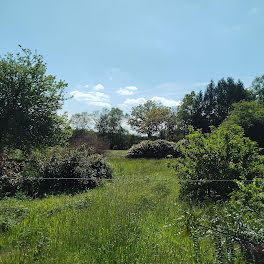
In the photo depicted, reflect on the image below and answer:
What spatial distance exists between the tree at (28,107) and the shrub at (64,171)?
2278 mm

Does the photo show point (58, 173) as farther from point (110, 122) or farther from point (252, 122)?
point (110, 122)

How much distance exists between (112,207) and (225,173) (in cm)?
281

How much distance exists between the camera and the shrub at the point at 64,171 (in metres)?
7.25

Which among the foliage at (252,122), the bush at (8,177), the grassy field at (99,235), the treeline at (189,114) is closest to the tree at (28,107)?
the bush at (8,177)

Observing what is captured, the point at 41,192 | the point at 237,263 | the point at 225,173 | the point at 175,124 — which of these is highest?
the point at 175,124

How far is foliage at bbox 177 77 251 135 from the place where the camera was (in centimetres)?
3553

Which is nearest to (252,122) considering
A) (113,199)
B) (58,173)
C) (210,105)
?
(58,173)

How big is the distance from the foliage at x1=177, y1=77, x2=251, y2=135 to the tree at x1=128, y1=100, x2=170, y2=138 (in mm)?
2816

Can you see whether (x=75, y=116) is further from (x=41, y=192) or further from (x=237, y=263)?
(x=237, y=263)

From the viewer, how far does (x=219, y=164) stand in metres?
5.14

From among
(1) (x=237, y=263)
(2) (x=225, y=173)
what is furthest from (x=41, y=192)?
(1) (x=237, y=263)

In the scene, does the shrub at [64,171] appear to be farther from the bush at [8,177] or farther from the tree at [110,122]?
the tree at [110,122]

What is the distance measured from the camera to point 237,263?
1.86 m

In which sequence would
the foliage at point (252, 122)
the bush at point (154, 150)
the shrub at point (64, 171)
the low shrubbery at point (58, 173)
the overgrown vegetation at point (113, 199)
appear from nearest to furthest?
the overgrown vegetation at point (113, 199) → the low shrubbery at point (58, 173) → the shrub at point (64, 171) → the foliage at point (252, 122) → the bush at point (154, 150)
